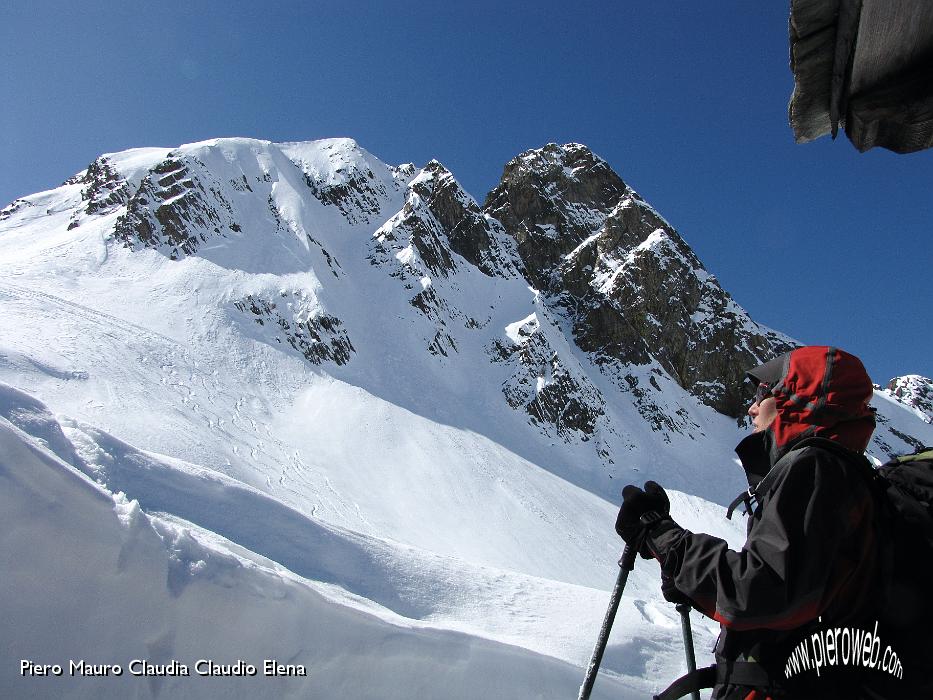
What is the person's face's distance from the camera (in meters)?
1.91

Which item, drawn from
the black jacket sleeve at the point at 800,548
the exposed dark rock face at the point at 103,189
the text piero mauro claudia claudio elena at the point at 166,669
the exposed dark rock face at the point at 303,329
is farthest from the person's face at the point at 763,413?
the exposed dark rock face at the point at 103,189

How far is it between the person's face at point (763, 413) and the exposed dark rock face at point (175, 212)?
3660cm

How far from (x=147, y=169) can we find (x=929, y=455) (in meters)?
46.0

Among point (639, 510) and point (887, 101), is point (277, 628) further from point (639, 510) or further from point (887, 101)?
point (887, 101)

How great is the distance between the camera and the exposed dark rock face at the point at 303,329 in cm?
3222

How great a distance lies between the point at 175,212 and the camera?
117ft

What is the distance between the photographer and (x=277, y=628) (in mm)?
2996

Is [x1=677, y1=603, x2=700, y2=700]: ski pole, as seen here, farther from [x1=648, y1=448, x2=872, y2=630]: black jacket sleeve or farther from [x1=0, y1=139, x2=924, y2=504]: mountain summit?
[x1=0, y1=139, x2=924, y2=504]: mountain summit

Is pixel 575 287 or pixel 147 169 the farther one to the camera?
pixel 575 287

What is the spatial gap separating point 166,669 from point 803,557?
8.84 feet

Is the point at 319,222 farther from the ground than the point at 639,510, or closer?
farther from the ground

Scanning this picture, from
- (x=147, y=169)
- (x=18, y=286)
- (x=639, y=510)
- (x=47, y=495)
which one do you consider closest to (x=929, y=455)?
(x=639, y=510)

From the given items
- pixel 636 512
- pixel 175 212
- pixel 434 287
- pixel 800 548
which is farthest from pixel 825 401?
pixel 434 287

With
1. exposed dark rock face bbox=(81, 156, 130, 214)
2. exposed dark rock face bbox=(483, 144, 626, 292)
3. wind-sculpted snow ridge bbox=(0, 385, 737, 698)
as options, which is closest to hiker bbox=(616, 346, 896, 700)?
wind-sculpted snow ridge bbox=(0, 385, 737, 698)
